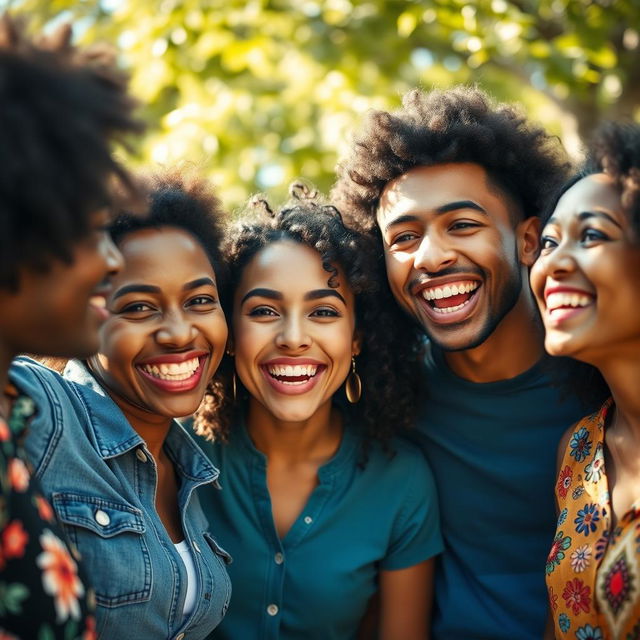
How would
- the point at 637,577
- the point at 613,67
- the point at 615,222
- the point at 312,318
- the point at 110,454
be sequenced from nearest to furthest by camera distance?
the point at 637,577
the point at 615,222
the point at 110,454
the point at 312,318
the point at 613,67

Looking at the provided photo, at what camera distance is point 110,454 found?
108 inches

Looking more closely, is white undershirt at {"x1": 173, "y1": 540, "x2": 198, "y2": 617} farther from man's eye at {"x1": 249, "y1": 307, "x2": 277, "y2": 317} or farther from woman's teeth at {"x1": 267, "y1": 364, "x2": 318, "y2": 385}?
man's eye at {"x1": 249, "y1": 307, "x2": 277, "y2": 317}

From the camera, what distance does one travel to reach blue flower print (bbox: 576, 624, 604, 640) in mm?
2518

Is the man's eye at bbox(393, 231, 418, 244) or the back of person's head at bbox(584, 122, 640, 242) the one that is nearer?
the back of person's head at bbox(584, 122, 640, 242)

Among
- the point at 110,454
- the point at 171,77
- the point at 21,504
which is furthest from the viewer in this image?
the point at 171,77

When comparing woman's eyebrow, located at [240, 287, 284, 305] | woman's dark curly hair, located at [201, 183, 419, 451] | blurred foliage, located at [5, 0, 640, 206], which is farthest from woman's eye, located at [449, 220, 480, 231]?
blurred foliage, located at [5, 0, 640, 206]

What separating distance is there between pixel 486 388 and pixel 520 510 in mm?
506

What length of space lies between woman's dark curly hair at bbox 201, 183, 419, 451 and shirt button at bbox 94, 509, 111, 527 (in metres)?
0.97

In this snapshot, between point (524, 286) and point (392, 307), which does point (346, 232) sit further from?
point (524, 286)

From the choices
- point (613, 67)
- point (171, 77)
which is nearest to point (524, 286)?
point (613, 67)

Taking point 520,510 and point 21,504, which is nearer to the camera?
point 21,504

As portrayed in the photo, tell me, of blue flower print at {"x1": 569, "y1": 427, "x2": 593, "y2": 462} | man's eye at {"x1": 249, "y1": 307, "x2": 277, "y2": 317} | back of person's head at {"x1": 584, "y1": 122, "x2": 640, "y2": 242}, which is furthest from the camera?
man's eye at {"x1": 249, "y1": 307, "x2": 277, "y2": 317}

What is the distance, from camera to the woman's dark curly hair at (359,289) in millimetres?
3424

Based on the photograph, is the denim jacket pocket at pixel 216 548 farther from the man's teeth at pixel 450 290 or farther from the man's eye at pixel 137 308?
the man's teeth at pixel 450 290
